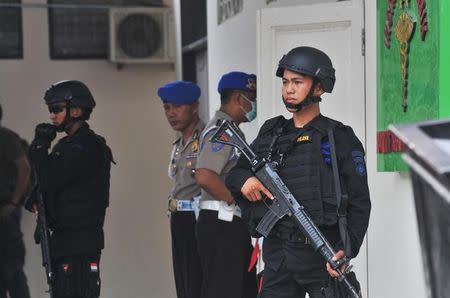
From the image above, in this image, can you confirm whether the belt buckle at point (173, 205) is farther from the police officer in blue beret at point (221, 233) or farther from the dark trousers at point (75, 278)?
the dark trousers at point (75, 278)

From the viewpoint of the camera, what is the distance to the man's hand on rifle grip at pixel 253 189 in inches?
160

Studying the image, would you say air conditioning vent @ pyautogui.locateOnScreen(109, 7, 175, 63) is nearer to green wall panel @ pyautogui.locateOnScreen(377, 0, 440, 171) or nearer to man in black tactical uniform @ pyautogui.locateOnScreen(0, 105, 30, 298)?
man in black tactical uniform @ pyautogui.locateOnScreen(0, 105, 30, 298)

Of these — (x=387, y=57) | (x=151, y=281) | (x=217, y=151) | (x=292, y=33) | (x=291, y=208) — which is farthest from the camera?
(x=151, y=281)

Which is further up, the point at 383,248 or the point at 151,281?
the point at 383,248

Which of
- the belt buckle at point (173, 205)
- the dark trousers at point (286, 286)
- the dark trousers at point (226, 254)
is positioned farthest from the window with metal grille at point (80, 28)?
the dark trousers at point (286, 286)

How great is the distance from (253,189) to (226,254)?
1.58m

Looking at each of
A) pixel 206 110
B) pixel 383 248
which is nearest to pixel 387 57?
pixel 383 248

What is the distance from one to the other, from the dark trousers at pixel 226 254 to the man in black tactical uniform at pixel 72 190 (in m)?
0.62

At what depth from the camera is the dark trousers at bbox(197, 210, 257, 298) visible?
561 cm

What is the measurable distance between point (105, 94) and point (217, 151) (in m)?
4.78

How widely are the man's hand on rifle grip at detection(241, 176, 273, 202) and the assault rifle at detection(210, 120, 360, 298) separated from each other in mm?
21

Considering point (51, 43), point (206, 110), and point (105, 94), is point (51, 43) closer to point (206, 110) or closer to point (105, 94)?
point (105, 94)

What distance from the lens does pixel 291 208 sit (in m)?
3.95

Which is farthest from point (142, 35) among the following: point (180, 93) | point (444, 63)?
point (444, 63)
